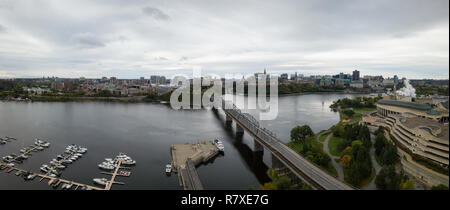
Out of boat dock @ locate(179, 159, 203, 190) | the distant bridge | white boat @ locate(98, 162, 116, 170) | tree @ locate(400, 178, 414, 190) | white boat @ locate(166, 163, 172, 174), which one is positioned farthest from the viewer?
white boat @ locate(98, 162, 116, 170)

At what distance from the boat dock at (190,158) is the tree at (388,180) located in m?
3.02

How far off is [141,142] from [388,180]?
7.18 m

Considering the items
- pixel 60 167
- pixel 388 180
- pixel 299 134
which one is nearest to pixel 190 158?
pixel 60 167

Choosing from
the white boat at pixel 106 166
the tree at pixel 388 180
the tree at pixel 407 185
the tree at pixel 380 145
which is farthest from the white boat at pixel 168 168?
the tree at pixel 380 145

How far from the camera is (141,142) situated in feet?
28.0

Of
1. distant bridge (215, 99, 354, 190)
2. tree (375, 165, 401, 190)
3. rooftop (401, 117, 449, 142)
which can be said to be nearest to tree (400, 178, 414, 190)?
tree (375, 165, 401, 190)

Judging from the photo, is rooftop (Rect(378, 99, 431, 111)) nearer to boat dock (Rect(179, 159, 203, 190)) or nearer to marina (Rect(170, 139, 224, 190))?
boat dock (Rect(179, 159, 203, 190))

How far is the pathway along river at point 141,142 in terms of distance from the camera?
18.6 ft

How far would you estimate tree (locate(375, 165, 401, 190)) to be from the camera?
3.54 metres

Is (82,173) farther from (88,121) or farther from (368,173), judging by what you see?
(88,121)

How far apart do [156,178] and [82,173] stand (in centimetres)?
184

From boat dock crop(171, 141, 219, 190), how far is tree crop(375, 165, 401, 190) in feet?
9.90

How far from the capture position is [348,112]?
12.7m
